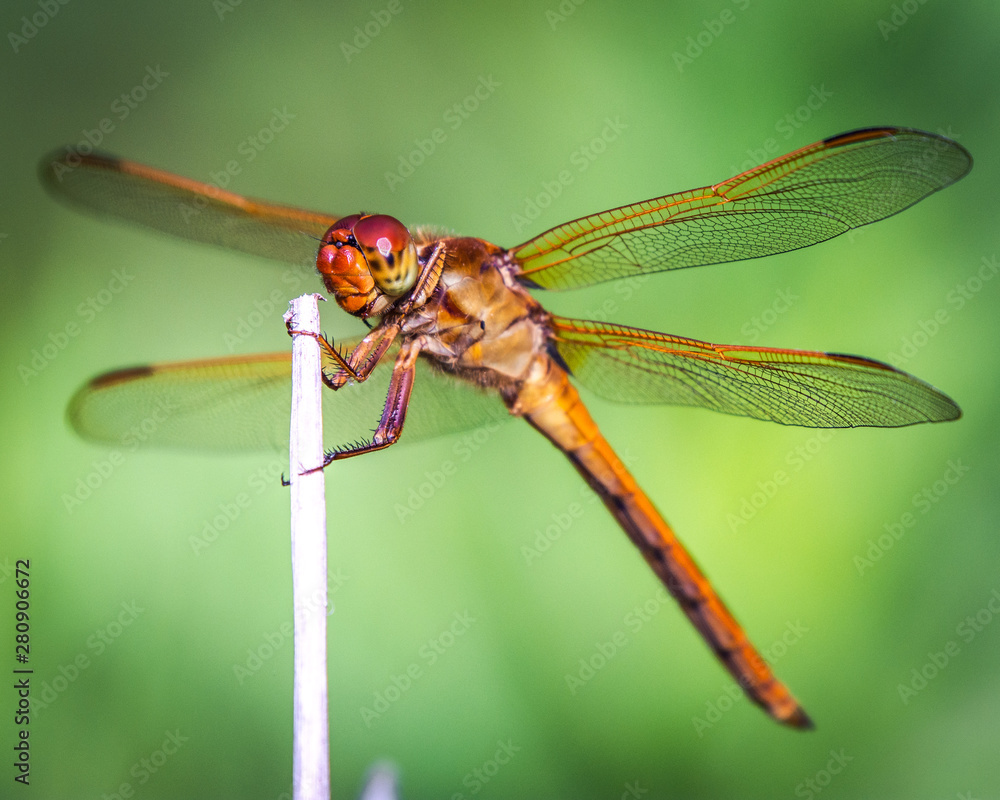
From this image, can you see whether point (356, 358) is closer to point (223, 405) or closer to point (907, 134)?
point (223, 405)

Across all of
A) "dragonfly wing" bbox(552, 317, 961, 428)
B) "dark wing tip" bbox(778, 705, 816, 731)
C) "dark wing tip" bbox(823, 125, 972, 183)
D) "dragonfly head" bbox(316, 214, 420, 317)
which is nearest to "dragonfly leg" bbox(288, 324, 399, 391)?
"dragonfly head" bbox(316, 214, 420, 317)

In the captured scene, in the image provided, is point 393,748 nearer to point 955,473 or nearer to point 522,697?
point 522,697

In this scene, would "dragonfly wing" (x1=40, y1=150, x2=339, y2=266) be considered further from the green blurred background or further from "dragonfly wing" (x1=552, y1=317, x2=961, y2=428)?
"dragonfly wing" (x1=552, y1=317, x2=961, y2=428)

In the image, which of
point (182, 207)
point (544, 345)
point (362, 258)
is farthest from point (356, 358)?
point (182, 207)

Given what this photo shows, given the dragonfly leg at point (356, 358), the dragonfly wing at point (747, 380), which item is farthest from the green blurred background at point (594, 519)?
the dragonfly leg at point (356, 358)

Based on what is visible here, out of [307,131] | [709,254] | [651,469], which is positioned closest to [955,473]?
[651,469]

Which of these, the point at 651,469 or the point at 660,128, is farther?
the point at 660,128
